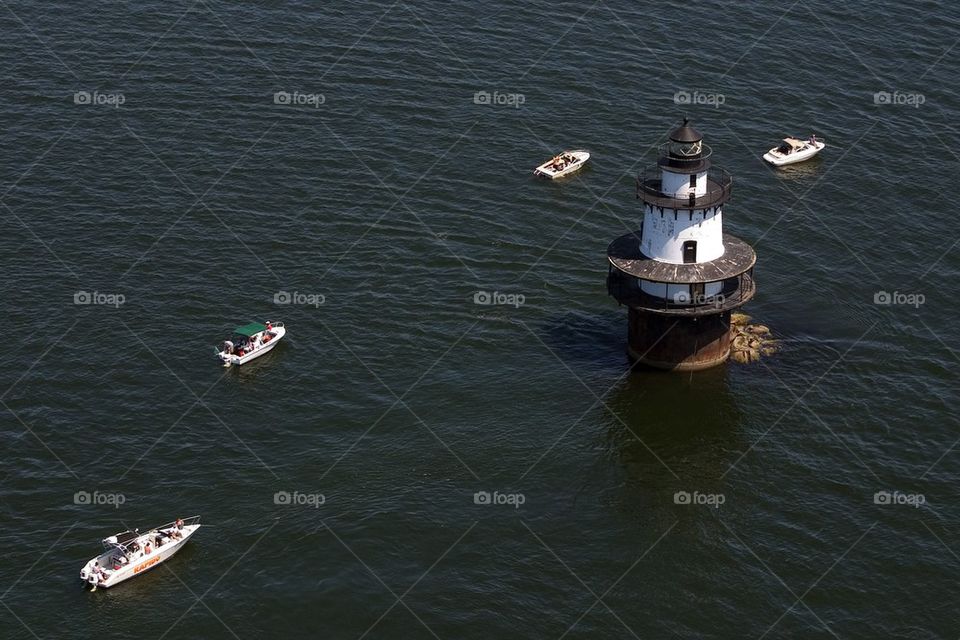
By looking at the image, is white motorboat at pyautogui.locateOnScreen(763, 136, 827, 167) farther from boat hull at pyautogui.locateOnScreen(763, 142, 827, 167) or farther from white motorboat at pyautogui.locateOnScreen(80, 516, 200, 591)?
white motorboat at pyautogui.locateOnScreen(80, 516, 200, 591)

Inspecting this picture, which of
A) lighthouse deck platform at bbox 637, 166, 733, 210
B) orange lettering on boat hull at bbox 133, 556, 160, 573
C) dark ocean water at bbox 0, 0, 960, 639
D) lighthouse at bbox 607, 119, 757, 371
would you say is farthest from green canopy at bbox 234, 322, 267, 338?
lighthouse deck platform at bbox 637, 166, 733, 210

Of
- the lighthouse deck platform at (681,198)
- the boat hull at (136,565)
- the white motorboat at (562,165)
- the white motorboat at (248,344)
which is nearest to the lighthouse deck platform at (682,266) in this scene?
the lighthouse deck platform at (681,198)

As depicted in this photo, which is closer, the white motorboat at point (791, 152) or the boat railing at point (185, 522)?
the boat railing at point (185, 522)

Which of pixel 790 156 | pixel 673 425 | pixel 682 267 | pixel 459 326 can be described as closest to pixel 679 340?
pixel 682 267

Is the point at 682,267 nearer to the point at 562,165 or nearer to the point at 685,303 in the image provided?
the point at 685,303

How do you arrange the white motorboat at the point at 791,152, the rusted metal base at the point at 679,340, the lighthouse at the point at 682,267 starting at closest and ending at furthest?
the lighthouse at the point at 682,267 → the rusted metal base at the point at 679,340 → the white motorboat at the point at 791,152

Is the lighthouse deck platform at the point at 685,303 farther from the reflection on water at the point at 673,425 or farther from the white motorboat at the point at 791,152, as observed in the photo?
the white motorboat at the point at 791,152

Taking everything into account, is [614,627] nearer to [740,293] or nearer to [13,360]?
[740,293]
